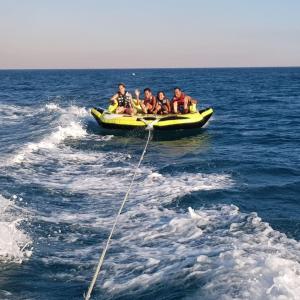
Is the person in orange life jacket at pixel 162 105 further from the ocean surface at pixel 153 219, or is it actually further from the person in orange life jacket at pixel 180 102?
the ocean surface at pixel 153 219

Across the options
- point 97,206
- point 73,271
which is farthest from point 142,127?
point 73,271

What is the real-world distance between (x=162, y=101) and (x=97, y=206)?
831 centimetres

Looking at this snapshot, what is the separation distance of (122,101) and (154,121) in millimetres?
1911

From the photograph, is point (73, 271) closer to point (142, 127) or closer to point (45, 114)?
point (142, 127)

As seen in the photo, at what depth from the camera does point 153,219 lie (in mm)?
7066

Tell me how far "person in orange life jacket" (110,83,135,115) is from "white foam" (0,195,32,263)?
8995mm

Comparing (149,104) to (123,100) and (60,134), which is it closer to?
(123,100)

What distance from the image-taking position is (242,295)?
4539 mm

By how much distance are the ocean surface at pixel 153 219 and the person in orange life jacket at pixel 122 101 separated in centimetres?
183

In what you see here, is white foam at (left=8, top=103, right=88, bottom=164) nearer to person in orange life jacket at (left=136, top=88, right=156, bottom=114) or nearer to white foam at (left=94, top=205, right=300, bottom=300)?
person in orange life jacket at (left=136, top=88, right=156, bottom=114)

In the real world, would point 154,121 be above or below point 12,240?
above

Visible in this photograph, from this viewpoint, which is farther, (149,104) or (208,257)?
(149,104)

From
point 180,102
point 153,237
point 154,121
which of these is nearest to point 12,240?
point 153,237

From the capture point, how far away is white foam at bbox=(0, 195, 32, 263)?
570 centimetres
